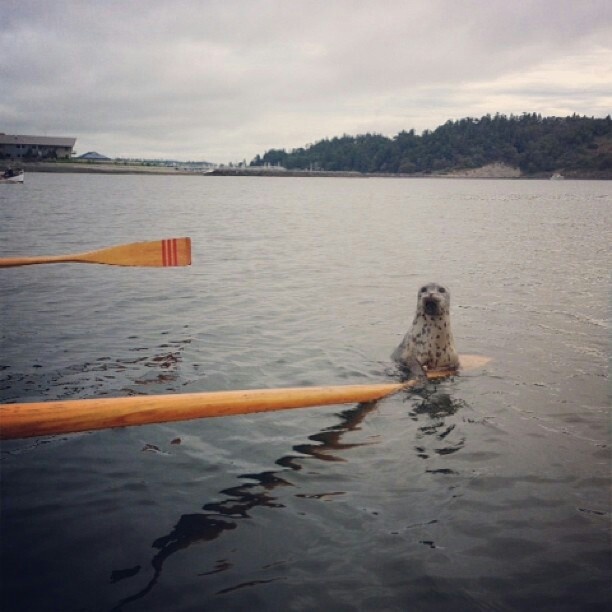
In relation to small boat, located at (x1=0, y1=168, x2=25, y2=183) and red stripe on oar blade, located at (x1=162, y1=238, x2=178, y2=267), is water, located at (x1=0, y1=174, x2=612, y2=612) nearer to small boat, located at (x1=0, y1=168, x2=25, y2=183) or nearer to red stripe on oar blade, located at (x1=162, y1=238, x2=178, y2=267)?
red stripe on oar blade, located at (x1=162, y1=238, x2=178, y2=267)

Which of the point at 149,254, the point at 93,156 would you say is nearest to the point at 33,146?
the point at 93,156

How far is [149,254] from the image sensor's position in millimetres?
10438

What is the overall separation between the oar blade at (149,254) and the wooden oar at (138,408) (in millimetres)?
5074

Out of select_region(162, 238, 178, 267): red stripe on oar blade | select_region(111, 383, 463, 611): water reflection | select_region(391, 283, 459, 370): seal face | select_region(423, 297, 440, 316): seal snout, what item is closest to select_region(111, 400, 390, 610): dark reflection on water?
select_region(111, 383, 463, 611): water reflection

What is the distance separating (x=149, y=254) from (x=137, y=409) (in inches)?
228

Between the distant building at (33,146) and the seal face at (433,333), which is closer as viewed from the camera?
the seal face at (433,333)

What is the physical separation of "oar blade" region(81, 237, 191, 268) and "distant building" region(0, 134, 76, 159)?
13813cm

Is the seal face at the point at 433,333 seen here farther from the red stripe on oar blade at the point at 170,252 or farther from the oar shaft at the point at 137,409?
the red stripe on oar blade at the point at 170,252

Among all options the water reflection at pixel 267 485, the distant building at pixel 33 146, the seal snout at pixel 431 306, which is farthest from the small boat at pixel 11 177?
the water reflection at pixel 267 485

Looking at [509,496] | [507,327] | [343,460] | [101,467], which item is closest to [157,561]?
[101,467]

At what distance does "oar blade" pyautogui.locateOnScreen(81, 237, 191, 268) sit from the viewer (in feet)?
33.5

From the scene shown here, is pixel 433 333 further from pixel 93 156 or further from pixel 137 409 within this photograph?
pixel 93 156

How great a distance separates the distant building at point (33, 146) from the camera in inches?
5167

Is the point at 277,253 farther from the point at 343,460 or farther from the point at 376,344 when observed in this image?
the point at 343,460
